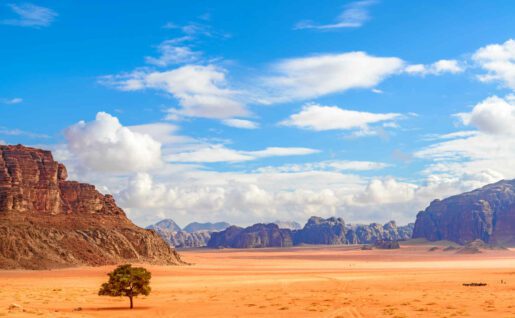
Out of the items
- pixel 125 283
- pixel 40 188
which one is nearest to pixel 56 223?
pixel 40 188

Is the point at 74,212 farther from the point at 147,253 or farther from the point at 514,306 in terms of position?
the point at 514,306

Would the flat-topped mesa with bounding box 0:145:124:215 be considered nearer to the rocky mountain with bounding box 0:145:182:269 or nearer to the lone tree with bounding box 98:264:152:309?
the rocky mountain with bounding box 0:145:182:269

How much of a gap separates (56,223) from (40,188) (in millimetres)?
10813

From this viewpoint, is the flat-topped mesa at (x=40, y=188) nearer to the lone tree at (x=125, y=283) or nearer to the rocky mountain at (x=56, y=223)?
the rocky mountain at (x=56, y=223)

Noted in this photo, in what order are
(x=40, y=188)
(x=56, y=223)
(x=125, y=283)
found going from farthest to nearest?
(x=40, y=188)
(x=56, y=223)
(x=125, y=283)

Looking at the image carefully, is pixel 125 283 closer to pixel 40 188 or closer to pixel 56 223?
pixel 56 223

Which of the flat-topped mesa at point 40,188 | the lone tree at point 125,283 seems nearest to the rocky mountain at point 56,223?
the flat-topped mesa at point 40,188

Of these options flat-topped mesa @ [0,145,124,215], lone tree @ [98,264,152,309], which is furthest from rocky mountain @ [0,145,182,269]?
lone tree @ [98,264,152,309]

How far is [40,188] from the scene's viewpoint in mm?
132875

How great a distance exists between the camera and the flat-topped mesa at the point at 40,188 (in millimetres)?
125562

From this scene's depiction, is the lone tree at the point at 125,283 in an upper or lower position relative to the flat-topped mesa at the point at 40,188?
lower

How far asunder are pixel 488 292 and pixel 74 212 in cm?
10482

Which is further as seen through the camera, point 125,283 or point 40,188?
point 40,188

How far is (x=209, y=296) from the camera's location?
58.9 meters
